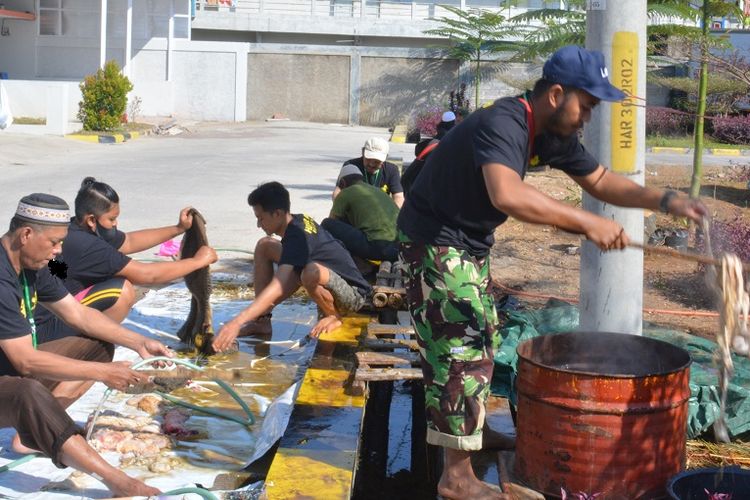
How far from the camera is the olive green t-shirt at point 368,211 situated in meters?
7.70

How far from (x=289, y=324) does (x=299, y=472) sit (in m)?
3.14

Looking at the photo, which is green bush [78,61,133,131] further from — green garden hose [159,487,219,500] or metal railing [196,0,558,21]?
green garden hose [159,487,219,500]

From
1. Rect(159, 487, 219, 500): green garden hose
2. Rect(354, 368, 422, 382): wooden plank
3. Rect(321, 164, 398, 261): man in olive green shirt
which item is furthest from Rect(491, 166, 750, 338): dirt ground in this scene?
Rect(159, 487, 219, 500): green garden hose

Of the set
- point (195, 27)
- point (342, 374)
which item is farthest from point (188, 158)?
point (195, 27)

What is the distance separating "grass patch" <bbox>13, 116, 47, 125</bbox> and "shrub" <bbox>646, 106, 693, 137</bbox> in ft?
46.6

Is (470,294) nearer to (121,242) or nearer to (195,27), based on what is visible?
(121,242)

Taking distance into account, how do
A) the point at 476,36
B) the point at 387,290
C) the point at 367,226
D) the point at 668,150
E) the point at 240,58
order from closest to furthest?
the point at 387,290
the point at 367,226
the point at 668,150
the point at 476,36
the point at 240,58

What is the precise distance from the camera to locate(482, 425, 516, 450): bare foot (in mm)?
4672

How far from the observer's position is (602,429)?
3.95 metres

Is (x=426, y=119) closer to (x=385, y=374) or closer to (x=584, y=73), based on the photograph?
(x=385, y=374)

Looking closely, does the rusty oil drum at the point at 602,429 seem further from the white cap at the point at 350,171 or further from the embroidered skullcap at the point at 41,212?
the white cap at the point at 350,171

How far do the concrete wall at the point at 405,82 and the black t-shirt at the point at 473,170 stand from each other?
32423mm

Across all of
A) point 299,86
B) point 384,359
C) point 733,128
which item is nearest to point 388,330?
point 384,359

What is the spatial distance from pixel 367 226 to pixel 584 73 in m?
4.18
